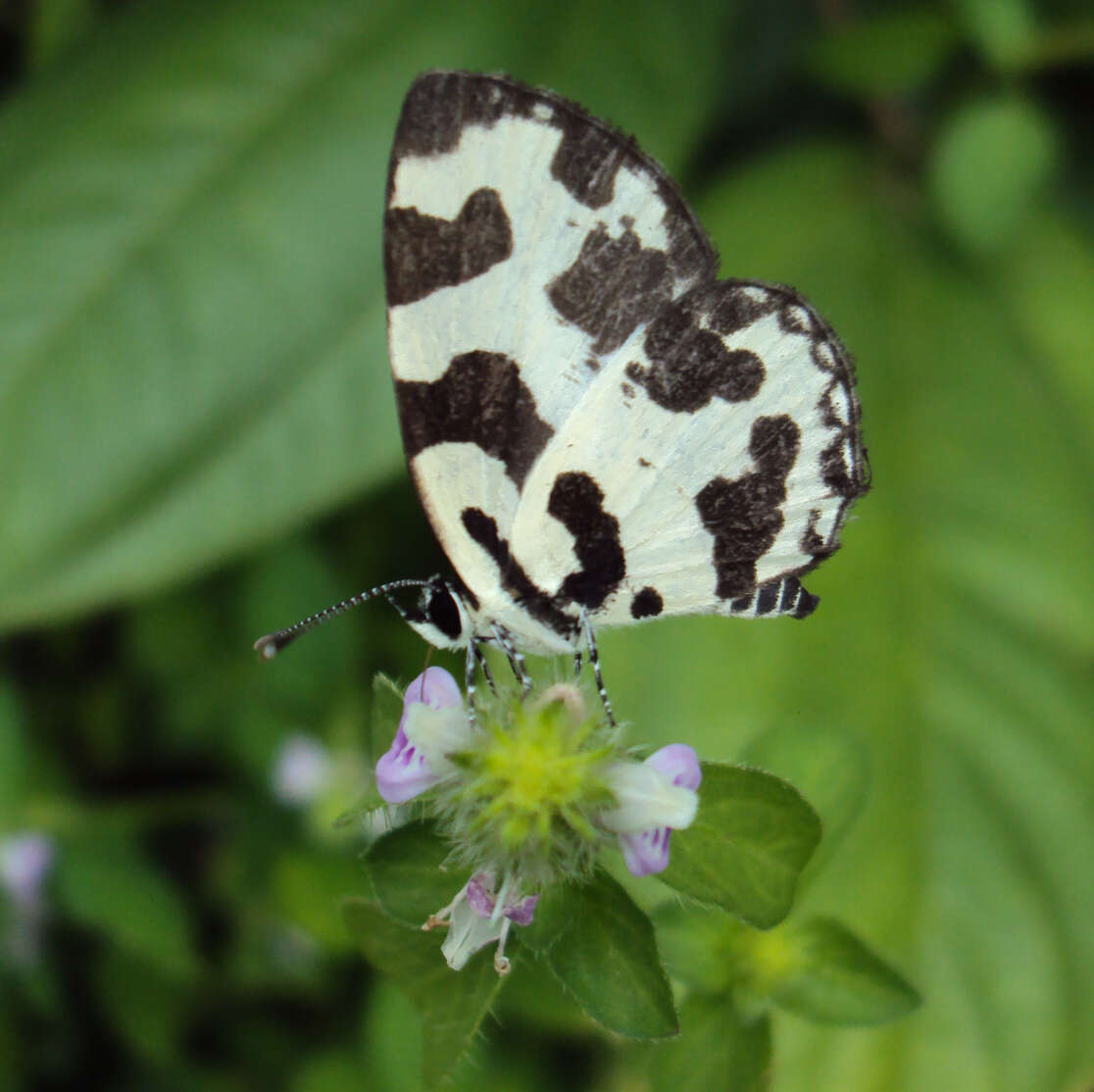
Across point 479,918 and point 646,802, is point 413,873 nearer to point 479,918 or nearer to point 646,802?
point 479,918

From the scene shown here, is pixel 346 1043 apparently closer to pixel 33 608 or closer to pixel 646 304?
pixel 33 608

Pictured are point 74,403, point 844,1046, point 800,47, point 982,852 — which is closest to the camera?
point 844,1046

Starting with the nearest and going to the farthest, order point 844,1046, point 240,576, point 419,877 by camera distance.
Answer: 1. point 419,877
2. point 844,1046
3. point 240,576

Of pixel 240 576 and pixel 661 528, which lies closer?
pixel 661 528

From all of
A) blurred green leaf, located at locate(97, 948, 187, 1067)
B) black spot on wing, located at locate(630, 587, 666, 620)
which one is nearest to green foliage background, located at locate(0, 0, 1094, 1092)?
blurred green leaf, located at locate(97, 948, 187, 1067)

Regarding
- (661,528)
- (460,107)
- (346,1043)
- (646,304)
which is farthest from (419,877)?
(346,1043)

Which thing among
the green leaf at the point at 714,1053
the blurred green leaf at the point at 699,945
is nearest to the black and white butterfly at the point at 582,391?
the blurred green leaf at the point at 699,945

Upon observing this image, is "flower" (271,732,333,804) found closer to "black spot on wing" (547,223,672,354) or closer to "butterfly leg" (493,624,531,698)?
"butterfly leg" (493,624,531,698)
